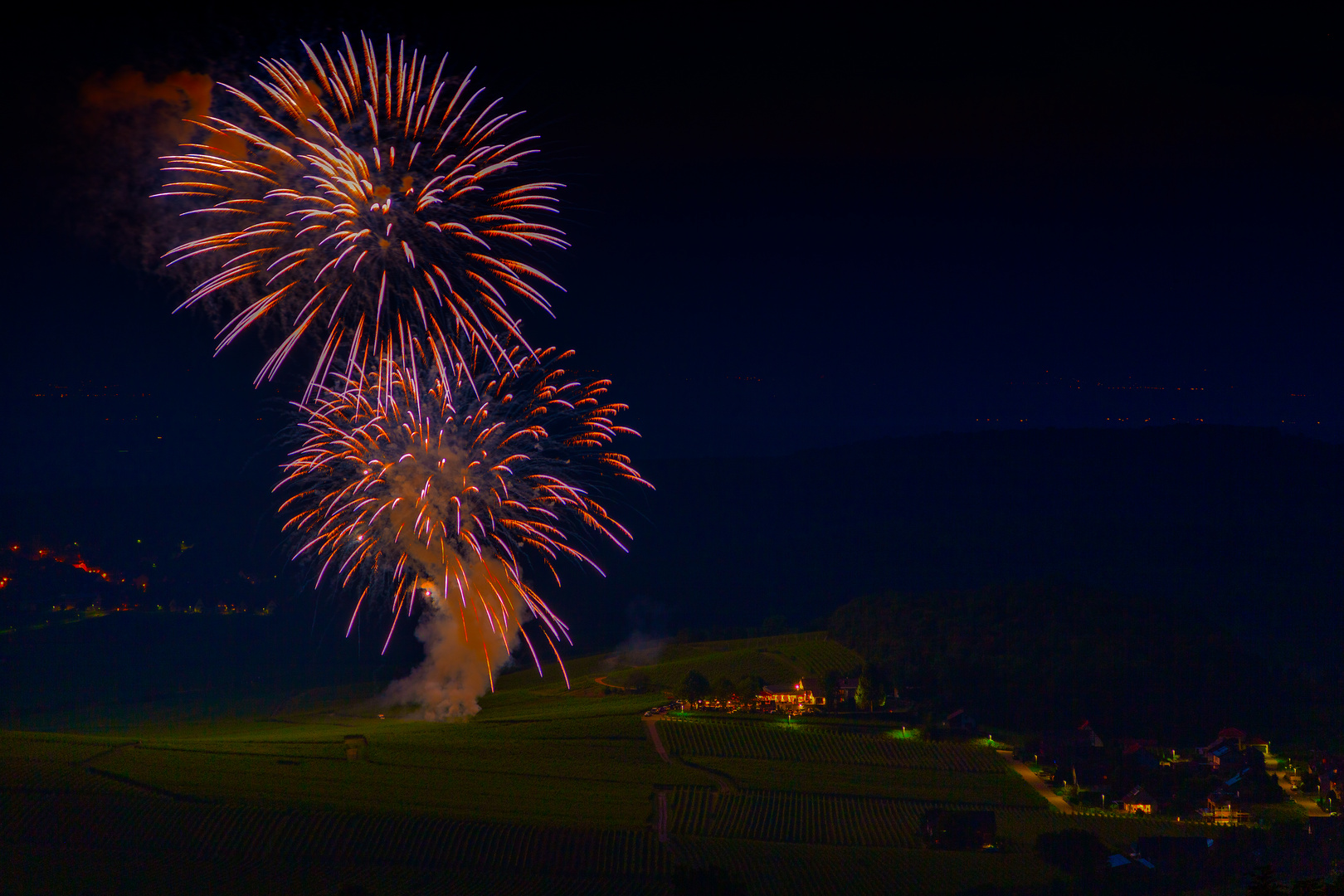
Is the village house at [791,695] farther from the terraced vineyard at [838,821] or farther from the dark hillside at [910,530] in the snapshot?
the dark hillside at [910,530]

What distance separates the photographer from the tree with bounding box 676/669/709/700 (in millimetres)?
62594

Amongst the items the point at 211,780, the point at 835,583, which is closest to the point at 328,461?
the point at 211,780

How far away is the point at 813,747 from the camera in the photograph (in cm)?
5288

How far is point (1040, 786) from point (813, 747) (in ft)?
36.6

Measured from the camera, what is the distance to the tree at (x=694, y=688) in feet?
205

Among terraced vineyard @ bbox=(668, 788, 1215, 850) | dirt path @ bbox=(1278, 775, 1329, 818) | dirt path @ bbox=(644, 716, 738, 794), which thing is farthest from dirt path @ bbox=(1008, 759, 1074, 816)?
dirt path @ bbox=(644, 716, 738, 794)

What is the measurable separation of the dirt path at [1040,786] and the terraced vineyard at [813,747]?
94 cm

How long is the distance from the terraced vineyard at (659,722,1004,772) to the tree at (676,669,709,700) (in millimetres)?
6188

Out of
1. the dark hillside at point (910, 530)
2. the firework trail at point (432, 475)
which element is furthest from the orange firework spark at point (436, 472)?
the dark hillside at point (910, 530)

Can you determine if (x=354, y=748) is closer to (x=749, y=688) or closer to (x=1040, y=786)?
(x=749, y=688)

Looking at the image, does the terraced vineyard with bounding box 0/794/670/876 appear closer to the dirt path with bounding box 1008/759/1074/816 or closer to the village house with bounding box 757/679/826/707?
the dirt path with bounding box 1008/759/1074/816

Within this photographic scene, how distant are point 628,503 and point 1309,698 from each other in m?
83.4

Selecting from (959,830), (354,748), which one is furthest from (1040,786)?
(354,748)

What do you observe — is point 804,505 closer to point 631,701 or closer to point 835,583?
point 835,583
